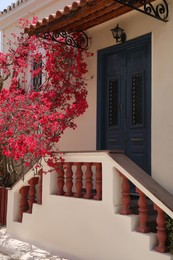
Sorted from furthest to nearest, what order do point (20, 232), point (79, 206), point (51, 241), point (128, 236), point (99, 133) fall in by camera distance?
point (99, 133), point (20, 232), point (51, 241), point (79, 206), point (128, 236)

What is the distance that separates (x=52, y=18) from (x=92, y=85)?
1.78m

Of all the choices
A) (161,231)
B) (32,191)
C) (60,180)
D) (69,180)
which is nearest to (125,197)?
(161,231)

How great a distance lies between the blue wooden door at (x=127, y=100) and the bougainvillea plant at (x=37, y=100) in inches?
20.1

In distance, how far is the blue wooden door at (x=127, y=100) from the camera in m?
6.87

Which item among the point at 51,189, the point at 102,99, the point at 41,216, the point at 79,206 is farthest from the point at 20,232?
the point at 102,99

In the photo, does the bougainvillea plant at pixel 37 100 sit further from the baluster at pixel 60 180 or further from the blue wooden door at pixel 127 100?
the blue wooden door at pixel 127 100

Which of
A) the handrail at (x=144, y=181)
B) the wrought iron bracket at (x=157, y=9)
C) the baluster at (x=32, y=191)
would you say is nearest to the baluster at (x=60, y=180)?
the baluster at (x=32, y=191)

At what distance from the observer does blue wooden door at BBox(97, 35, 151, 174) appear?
22.5 feet

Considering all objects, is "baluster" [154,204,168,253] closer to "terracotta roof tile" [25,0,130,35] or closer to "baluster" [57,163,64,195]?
"baluster" [57,163,64,195]

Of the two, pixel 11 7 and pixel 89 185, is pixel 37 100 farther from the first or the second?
pixel 11 7

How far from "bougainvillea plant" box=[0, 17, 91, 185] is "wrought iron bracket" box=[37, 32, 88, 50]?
159 millimetres

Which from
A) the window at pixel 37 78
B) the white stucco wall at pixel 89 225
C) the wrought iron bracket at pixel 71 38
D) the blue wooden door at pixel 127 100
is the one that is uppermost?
the wrought iron bracket at pixel 71 38

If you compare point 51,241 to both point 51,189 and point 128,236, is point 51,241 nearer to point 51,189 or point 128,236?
point 51,189

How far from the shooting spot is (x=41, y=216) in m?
6.75
